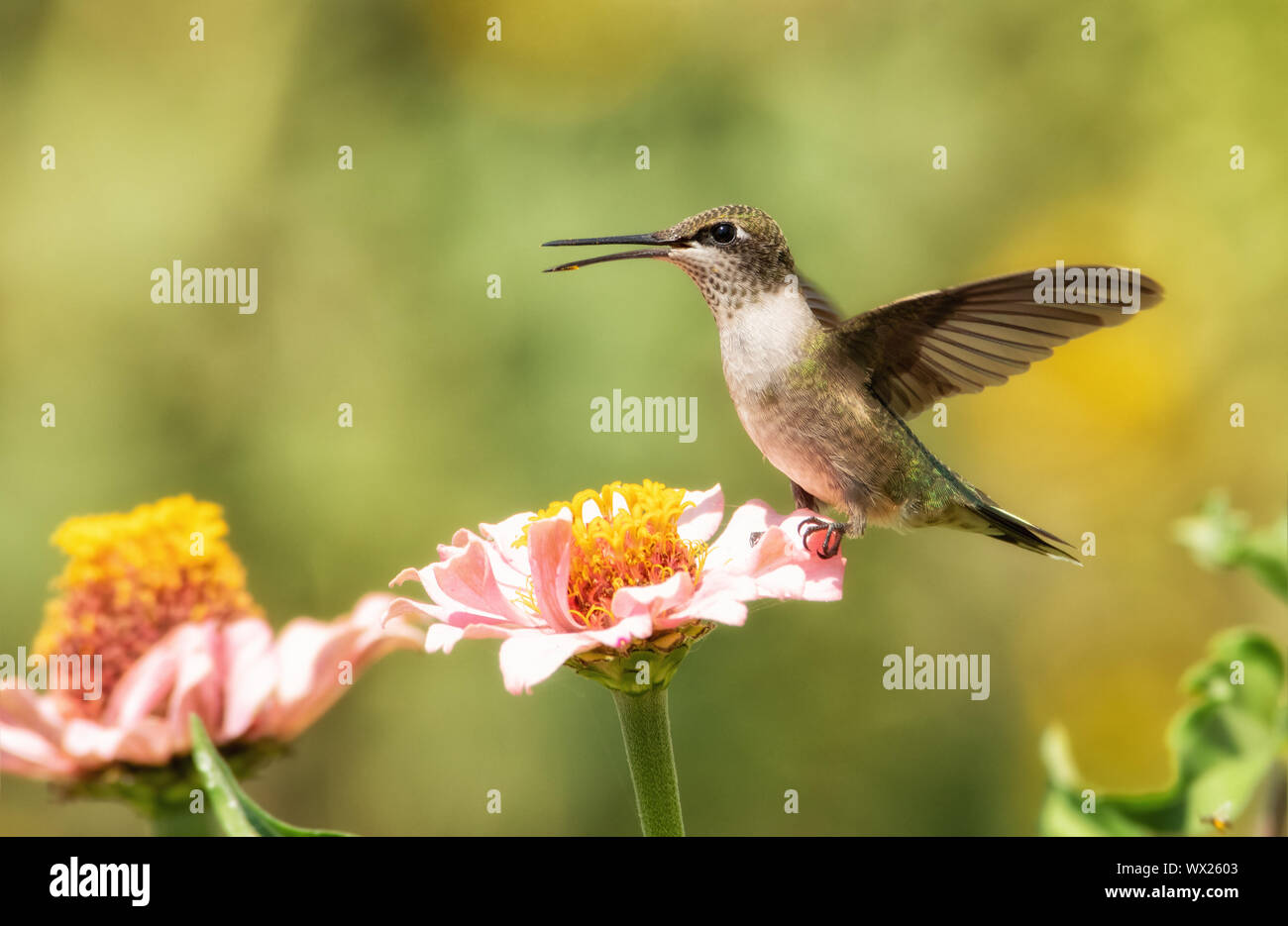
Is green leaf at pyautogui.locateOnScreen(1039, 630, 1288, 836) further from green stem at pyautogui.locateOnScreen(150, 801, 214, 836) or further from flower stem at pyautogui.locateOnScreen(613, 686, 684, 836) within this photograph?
green stem at pyautogui.locateOnScreen(150, 801, 214, 836)

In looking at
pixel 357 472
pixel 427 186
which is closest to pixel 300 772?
pixel 357 472

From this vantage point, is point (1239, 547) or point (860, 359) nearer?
point (1239, 547)

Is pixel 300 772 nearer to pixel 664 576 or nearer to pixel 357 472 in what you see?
pixel 357 472

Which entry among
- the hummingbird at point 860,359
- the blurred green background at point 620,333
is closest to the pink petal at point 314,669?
the hummingbird at point 860,359

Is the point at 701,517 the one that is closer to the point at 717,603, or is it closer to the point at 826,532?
the point at 826,532

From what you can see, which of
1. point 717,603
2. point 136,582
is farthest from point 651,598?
point 136,582

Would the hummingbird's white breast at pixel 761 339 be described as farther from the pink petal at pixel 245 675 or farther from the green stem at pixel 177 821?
the green stem at pixel 177 821
